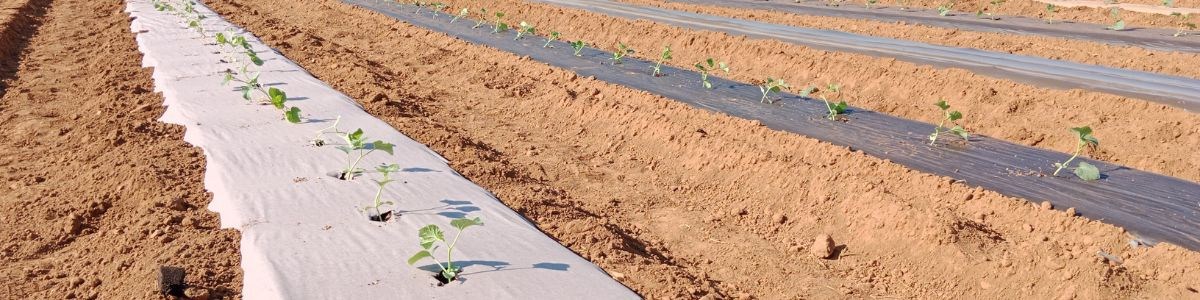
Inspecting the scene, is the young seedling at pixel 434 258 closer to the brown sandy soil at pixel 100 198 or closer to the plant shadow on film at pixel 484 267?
the plant shadow on film at pixel 484 267

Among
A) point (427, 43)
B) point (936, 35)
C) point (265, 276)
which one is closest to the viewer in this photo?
point (265, 276)

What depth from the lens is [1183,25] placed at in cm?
1245

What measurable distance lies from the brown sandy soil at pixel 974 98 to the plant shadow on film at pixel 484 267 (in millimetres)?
4667

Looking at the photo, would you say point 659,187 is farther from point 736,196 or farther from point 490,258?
point 490,258

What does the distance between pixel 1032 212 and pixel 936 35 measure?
8.20m

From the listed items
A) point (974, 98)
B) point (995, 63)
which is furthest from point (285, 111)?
point (995, 63)

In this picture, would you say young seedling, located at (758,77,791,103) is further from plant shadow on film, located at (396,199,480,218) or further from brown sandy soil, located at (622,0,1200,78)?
brown sandy soil, located at (622,0,1200,78)

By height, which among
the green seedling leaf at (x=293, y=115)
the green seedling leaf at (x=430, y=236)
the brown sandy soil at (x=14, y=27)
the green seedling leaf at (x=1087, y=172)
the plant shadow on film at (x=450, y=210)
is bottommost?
→ the brown sandy soil at (x=14, y=27)

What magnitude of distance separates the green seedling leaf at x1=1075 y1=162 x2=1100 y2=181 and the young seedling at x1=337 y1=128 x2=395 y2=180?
13.9 feet

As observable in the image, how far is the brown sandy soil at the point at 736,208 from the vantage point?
3.81 meters

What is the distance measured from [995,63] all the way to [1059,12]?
8.30m

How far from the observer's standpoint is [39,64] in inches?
335

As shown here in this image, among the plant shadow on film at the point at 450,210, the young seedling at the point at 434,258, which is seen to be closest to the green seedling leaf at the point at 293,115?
the plant shadow on film at the point at 450,210

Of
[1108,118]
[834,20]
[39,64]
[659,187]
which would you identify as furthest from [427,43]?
[1108,118]
